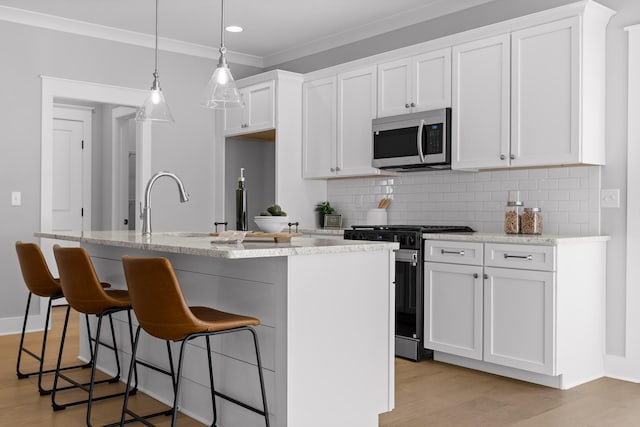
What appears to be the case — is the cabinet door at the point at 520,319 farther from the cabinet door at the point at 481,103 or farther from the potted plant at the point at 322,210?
the potted plant at the point at 322,210

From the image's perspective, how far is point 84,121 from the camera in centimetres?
766

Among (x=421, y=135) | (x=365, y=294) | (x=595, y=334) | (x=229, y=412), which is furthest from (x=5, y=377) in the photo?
(x=595, y=334)

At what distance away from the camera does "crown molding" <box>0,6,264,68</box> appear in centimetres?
524

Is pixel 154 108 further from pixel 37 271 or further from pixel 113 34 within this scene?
pixel 113 34

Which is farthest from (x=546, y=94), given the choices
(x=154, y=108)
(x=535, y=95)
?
(x=154, y=108)

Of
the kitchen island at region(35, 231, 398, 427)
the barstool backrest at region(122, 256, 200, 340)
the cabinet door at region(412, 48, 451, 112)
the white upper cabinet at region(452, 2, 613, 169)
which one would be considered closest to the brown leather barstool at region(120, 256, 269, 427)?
the barstool backrest at region(122, 256, 200, 340)

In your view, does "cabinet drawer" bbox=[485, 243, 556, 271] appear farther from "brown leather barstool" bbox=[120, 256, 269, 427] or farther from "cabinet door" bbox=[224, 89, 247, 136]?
"cabinet door" bbox=[224, 89, 247, 136]

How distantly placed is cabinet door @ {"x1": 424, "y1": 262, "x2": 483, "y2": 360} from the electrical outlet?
2.99ft

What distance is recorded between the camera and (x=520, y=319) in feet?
12.4

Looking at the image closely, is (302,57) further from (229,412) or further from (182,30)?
(229,412)

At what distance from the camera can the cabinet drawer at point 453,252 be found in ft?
13.1

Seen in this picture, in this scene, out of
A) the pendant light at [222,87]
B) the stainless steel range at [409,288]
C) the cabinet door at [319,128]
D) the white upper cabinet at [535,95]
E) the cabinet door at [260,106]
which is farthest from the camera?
the cabinet door at [260,106]

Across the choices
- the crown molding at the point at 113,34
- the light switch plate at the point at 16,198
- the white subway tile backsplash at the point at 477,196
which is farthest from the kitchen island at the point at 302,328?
the crown molding at the point at 113,34

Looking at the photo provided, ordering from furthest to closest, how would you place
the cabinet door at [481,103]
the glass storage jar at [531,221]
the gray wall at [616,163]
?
1. the cabinet door at [481,103]
2. the glass storage jar at [531,221]
3. the gray wall at [616,163]
